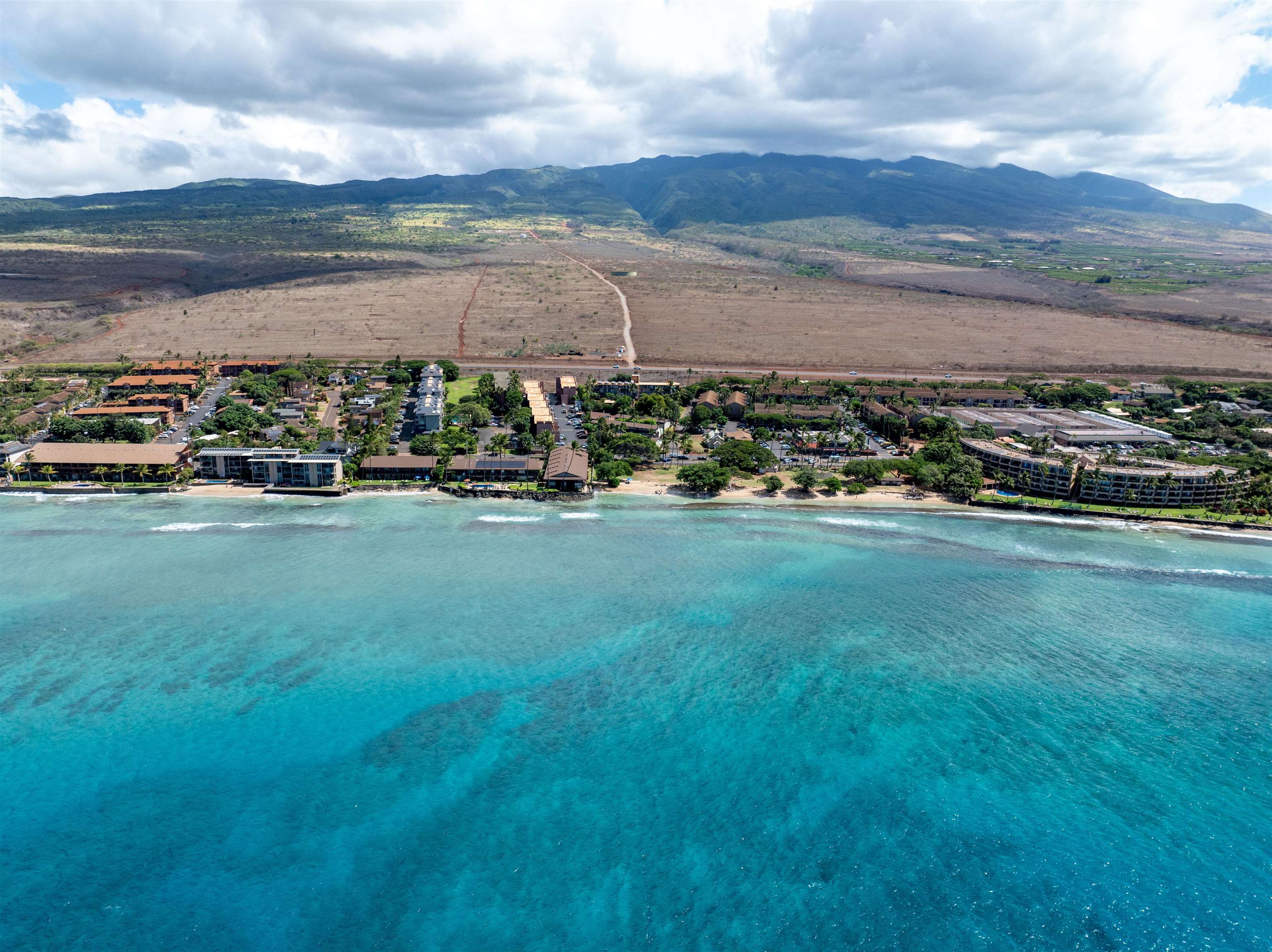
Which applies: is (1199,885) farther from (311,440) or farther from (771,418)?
(311,440)

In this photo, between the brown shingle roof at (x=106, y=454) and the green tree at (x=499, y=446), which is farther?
the green tree at (x=499, y=446)

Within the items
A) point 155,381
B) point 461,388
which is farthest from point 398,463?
point 155,381

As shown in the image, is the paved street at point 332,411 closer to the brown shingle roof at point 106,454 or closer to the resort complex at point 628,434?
the resort complex at point 628,434

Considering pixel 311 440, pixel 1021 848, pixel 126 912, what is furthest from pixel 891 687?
pixel 311 440

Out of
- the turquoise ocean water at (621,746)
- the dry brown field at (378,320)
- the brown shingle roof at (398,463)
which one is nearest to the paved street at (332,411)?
the brown shingle roof at (398,463)

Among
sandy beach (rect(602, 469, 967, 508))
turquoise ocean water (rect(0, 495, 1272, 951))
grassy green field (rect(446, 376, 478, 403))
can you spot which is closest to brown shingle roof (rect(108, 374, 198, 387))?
grassy green field (rect(446, 376, 478, 403))

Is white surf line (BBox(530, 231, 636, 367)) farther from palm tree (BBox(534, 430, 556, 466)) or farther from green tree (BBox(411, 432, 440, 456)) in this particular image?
green tree (BBox(411, 432, 440, 456))
